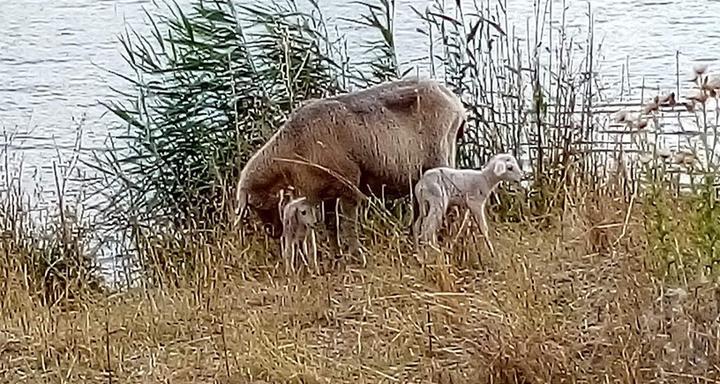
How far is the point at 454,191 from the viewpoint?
4.75m

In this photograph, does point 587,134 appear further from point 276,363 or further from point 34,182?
point 34,182

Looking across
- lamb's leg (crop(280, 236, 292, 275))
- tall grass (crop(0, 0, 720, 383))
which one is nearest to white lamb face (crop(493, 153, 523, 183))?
tall grass (crop(0, 0, 720, 383))

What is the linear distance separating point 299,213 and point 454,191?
55cm

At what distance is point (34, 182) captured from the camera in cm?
705

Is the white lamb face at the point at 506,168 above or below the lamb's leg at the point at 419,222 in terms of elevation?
above

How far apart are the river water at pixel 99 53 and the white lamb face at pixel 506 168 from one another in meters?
2.77

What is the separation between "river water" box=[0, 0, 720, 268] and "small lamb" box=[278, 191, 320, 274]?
228 cm

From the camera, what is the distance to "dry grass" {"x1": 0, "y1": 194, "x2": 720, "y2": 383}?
11.5 ft

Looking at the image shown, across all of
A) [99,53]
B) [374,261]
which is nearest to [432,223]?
[374,261]

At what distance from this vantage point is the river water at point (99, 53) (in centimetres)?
806

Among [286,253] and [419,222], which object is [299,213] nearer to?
[286,253]

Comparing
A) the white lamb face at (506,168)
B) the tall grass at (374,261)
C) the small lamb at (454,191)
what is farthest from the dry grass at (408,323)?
the white lamb face at (506,168)

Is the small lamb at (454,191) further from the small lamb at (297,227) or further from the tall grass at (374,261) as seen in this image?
the small lamb at (297,227)

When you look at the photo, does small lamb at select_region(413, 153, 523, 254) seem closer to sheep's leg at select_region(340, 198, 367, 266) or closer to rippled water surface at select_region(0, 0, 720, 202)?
sheep's leg at select_region(340, 198, 367, 266)
